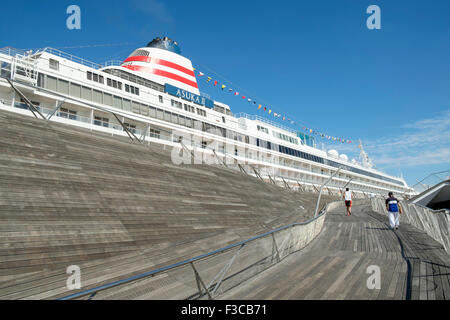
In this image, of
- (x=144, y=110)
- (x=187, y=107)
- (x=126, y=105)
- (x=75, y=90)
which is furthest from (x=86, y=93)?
(x=187, y=107)


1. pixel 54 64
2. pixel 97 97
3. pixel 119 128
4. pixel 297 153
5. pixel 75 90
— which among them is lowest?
pixel 119 128

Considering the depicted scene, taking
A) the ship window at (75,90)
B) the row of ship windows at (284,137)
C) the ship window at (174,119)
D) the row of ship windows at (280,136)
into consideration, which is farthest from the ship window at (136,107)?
the row of ship windows at (284,137)

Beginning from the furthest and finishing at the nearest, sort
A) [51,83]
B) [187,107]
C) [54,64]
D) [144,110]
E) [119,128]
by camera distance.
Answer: [187,107]
[144,110]
[119,128]
[54,64]
[51,83]

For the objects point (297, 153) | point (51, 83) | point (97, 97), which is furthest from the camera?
point (297, 153)

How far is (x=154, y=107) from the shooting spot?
22.1 metres

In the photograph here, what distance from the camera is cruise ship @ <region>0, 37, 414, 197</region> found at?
15.2m

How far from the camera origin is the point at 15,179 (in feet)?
20.0

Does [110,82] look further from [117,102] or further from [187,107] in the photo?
[187,107]

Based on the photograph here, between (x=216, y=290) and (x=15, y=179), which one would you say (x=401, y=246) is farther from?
(x=15, y=179)

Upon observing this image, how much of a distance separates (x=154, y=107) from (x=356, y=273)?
64.4ft

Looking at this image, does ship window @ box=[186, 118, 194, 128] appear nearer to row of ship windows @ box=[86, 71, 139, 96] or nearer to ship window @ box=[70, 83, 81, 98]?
row of ship windows @ box=[86, 71, 139, 96]

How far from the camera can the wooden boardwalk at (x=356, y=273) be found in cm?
456
